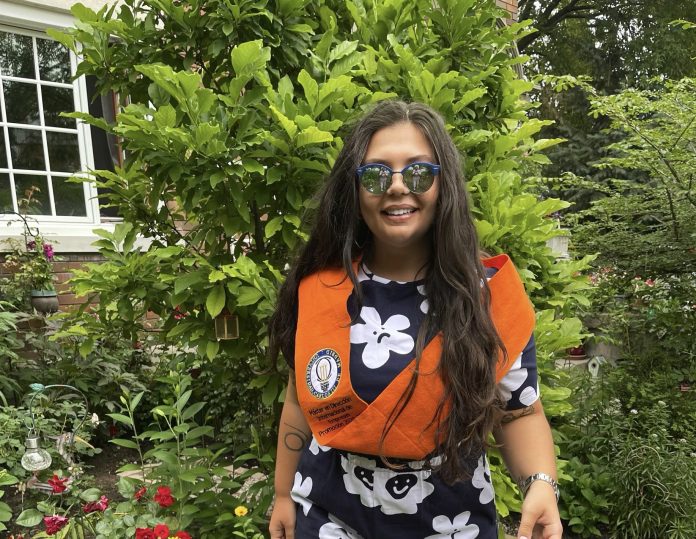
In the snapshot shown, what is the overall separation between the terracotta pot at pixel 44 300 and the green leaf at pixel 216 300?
307 centimetres

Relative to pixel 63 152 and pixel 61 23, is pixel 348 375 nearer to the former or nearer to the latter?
pixel 63 152

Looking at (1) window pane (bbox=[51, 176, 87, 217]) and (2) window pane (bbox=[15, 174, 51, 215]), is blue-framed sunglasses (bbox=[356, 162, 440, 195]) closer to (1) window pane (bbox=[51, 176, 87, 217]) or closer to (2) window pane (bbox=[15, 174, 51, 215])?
(2) window pane (bbox=[15, 174, 51, 215])

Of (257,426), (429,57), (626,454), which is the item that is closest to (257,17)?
(429,57)

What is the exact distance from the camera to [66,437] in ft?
8.71

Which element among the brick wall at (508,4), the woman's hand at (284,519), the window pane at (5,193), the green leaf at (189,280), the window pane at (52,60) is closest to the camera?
the woman's hand at (284,519)

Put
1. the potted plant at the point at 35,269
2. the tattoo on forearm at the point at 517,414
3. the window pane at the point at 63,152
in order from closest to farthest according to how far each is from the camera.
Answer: the tattoo on forearm at the point at 517,414
the potted plant at the point at 35,269
the window pane at the point at 63,152

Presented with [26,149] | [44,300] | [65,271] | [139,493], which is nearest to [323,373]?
[139,493]

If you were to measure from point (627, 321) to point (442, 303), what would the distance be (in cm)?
361

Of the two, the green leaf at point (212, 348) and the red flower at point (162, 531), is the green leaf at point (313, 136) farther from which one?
the red flower at point (162, 531)

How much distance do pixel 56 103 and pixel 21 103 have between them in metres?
0.27

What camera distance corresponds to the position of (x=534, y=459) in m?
1.33

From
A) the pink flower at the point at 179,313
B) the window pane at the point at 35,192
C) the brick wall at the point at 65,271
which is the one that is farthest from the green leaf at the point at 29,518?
the window pane at the point at 35,192

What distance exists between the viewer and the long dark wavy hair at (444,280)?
123 cm

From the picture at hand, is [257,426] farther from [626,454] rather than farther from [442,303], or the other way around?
[626,454]
